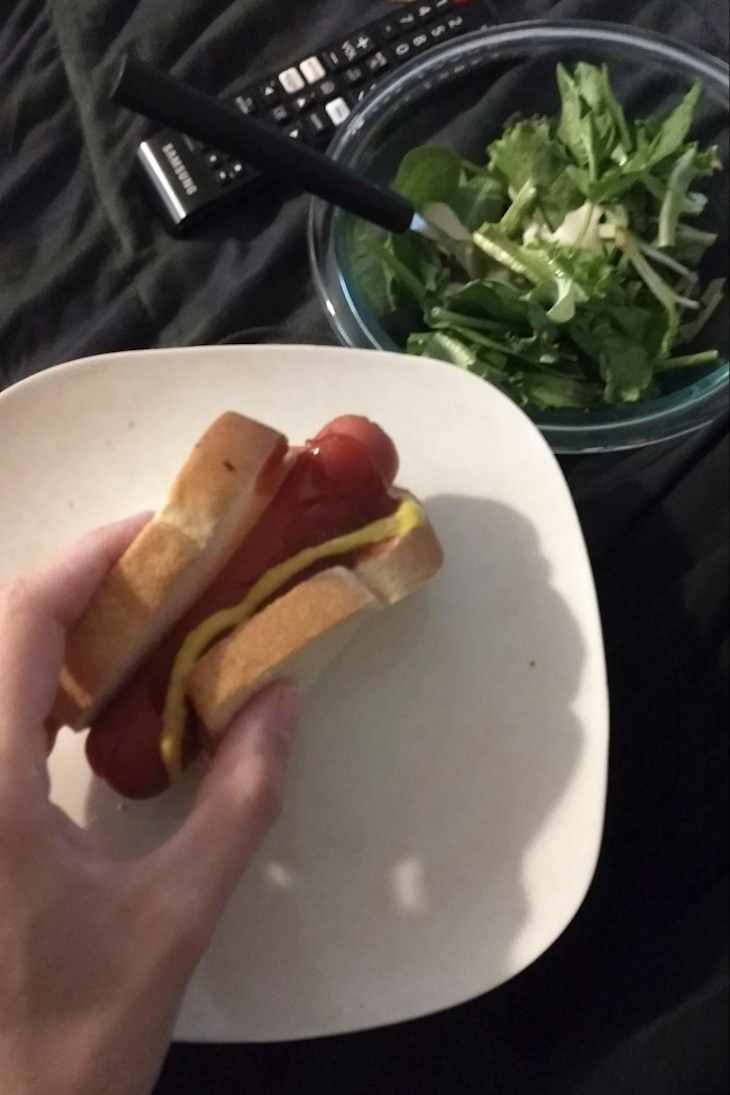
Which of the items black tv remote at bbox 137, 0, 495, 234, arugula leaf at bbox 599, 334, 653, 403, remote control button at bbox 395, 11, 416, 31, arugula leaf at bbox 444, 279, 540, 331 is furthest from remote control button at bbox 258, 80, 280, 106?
arugula leaf at bbox 599, 334, 653, 403

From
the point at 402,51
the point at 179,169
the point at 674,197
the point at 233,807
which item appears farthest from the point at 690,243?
the point at 233,807

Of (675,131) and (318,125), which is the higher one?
(318,125)

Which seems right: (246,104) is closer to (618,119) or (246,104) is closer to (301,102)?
(301,102)

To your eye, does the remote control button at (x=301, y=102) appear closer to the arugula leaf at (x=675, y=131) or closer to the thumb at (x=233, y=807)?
the arugula leaf at (x=675, y=131)

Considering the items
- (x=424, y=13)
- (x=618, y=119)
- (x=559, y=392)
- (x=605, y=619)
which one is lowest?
(x=605, y=619)

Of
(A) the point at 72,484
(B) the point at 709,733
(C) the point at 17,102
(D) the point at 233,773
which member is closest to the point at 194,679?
Answer: (D) the point at 233,773

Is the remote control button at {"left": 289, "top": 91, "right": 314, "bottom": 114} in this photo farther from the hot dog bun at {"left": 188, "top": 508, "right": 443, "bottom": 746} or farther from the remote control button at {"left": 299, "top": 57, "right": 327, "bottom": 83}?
the hot dog bun at {"left": 188, "top": 508, "right": 443, "bottom": 746}
